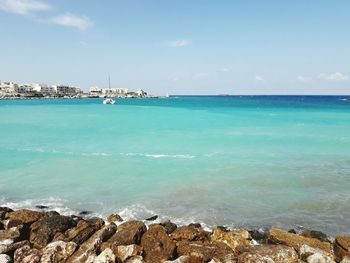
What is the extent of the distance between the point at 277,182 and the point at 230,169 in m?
2.97

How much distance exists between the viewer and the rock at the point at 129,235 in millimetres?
7559

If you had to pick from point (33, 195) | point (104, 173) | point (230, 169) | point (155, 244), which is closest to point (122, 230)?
point (155, 244)

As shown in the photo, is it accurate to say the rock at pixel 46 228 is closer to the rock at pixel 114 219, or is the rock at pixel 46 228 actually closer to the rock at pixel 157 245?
the rock at pixel 114 219

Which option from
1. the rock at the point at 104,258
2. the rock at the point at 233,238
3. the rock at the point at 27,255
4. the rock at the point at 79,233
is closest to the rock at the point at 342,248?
the rock at the point at 233,238

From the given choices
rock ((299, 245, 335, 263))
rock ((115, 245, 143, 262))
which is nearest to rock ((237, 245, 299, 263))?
rock ((299, 245, 335, 263))

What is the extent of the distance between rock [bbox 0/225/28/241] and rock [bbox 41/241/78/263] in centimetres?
137

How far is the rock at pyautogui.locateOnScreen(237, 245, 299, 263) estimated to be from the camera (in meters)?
6.66

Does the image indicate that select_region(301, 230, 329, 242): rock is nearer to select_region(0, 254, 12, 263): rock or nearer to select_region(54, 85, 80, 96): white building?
select_region(0, 254, 12, 263): rock

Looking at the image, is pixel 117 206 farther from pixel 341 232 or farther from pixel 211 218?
pixel 341 232

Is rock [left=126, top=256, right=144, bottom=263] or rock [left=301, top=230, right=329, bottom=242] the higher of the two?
rock [left=126, top=256, right=144, bottom=263]

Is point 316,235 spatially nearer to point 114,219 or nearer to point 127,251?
point 127,251

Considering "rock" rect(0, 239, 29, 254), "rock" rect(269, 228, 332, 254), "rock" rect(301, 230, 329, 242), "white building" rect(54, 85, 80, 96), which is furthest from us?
"white building" rect(54, 85, 80, 96)

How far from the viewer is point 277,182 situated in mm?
13570

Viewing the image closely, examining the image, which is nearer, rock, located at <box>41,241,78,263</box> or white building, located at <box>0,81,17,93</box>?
rock, located at <box>41,241,78,263</box>
